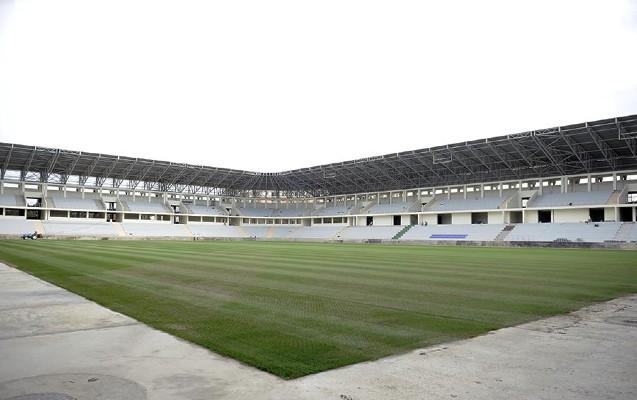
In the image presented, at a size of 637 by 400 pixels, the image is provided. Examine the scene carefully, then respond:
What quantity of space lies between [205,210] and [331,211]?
27739 millimetres

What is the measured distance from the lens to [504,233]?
5966 cm

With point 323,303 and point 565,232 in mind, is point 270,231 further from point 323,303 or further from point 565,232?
point 323,303

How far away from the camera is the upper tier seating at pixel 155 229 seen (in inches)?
3119

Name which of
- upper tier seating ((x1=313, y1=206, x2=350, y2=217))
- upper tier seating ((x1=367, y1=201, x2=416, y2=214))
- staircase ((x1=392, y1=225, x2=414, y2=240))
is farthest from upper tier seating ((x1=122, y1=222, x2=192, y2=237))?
staircase ((x1=392, y1=225, x2=414, y2=240))

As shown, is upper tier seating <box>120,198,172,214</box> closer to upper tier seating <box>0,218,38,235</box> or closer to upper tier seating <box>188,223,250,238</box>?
upper tier seating <box>188,223,250,238</box>

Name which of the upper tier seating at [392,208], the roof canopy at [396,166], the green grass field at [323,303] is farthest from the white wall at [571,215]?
the green grass field at [323,303]

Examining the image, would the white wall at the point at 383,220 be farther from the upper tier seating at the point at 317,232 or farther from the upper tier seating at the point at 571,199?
the upper tier seating at the point at 571,199

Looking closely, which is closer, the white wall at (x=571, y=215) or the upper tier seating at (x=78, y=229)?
the white wall at (x=571, y=215)

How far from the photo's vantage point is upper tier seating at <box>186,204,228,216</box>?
310 ft

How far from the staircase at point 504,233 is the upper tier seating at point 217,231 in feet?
167

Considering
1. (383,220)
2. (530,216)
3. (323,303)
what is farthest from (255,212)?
(323,303)

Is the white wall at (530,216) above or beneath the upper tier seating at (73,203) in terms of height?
beneath

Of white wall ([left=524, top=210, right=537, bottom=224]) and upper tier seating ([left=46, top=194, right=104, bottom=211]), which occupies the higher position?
upper tier seating ([left=46, top=194, right=104, bottom=211])

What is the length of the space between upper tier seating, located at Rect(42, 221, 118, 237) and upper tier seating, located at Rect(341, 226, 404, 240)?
40873mm
